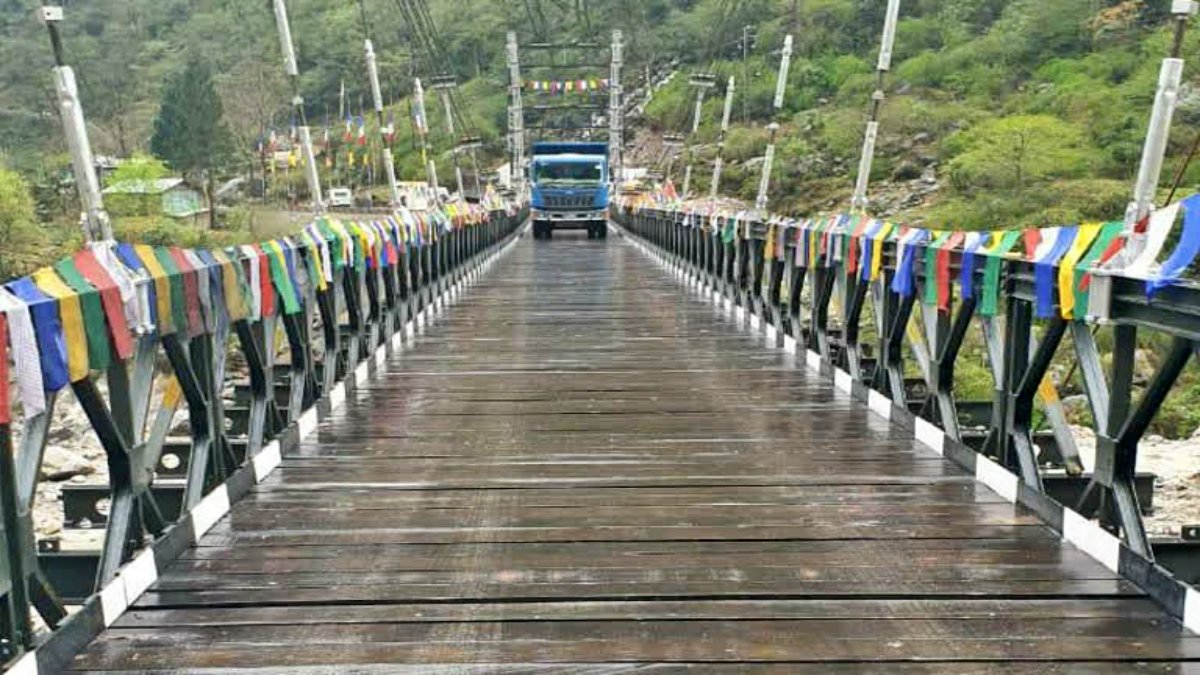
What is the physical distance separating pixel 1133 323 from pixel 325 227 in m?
5.52

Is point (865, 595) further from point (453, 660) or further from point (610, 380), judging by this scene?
point (610, 380)

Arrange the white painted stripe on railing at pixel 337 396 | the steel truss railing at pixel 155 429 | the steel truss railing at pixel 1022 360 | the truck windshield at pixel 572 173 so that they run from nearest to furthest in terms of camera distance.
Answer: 1. the steel truss railing at pixel 155 429
2. the steel truss railing at pixel 1022 360
3. the white painted stripe on railing at pixel 337 396
4. the truck windshield at pixel 572 173

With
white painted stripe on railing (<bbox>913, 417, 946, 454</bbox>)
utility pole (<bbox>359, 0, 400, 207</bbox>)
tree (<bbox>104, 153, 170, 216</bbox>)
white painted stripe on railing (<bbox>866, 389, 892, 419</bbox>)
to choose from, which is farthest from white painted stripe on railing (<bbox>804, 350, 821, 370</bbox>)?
tree (<bbox>104, 153, 170, 216</bbox>)

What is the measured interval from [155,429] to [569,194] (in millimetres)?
36342

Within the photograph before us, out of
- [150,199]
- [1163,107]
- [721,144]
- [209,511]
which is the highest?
[1163,107]

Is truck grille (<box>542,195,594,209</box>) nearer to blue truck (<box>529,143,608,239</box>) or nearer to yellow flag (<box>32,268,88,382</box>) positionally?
blue truck (<box>529,143,608,239</box>)

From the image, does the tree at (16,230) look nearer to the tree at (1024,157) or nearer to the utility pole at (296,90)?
the utility pole at (296,90)

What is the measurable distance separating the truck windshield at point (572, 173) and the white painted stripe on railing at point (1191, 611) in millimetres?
37870

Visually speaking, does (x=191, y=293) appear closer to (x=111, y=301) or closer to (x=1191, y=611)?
(x=111, y=301)

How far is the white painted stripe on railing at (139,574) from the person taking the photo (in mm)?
4044

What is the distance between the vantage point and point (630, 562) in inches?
176

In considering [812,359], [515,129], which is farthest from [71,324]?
[515,129]

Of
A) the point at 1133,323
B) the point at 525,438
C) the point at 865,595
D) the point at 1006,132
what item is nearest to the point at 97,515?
the point at 525,438

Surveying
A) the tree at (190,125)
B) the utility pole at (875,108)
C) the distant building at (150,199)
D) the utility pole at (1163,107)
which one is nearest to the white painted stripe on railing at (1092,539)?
the utility pole at (1163,107)
